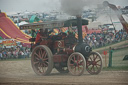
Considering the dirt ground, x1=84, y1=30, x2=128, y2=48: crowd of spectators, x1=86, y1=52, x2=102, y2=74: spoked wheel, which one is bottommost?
the dirt ground

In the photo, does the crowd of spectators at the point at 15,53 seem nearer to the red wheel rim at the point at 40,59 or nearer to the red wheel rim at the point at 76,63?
the red wheel rim at the point at 40,59

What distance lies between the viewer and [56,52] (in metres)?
9.05

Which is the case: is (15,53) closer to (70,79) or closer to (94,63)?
(94,63)

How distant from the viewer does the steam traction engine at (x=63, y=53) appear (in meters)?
8.31

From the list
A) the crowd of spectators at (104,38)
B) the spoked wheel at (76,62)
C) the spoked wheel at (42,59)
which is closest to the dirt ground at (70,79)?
the spoked wheel at (76,62)

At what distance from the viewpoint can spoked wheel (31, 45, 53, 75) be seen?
873cm

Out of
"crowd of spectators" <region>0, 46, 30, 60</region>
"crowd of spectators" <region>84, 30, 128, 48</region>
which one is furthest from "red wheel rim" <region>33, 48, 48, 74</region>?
"crowd of spectators" <region>0, 46, 30, 60</region>

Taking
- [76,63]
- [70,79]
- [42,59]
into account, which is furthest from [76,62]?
[42,59]

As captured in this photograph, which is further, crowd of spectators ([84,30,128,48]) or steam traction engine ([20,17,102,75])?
crowd of spectators ([84,30,128,48])

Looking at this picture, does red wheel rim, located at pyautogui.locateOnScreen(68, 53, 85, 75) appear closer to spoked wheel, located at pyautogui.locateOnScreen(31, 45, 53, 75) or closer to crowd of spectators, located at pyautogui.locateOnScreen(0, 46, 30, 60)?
spoked wheel, located at pyautogui.locateOnScreen(31, 45, 53, 75)

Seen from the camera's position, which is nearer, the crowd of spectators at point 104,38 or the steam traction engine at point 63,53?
the steam traction engine at point 63,53

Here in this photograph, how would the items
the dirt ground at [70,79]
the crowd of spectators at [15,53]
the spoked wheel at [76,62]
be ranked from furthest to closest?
the crowd of spectators at [15,53], the spoked wheel at [76,62], the dirt ground at [70,79]

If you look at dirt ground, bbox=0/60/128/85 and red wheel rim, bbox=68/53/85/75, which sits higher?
red wheel rim, bbox=68/53/85/75

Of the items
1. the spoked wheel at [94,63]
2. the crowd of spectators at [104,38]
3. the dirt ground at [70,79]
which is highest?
the crowd of spectators at [104,38]
